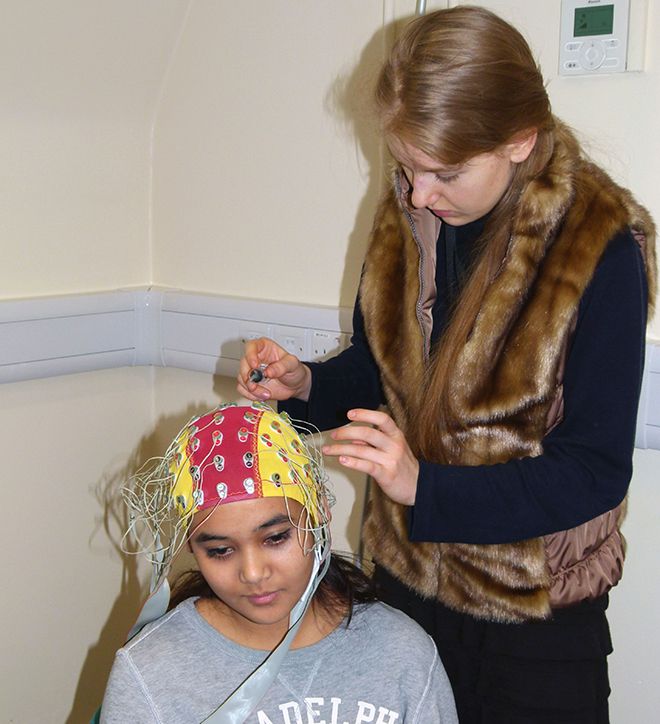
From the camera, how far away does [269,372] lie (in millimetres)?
1562

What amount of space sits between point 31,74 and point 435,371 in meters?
1.18

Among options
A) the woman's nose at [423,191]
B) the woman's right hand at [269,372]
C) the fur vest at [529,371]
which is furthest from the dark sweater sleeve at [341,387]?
the woman's nose at [423,191]

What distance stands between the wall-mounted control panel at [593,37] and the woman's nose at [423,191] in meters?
0.49

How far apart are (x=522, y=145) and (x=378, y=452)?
47 cm

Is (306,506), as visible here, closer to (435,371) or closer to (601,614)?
(435,371)

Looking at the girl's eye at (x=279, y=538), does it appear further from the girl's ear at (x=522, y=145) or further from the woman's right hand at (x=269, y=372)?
the girl's ear at (x=522, y=145)

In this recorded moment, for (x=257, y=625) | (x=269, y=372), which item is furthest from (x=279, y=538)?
(x=269, y=372)

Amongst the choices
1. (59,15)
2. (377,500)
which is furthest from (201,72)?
(377,500)

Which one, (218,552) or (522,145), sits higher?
(522,145)

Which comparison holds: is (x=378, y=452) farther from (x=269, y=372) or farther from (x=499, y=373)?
(x=269, y=372)

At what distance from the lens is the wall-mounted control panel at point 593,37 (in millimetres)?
1659

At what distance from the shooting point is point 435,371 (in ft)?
4.84

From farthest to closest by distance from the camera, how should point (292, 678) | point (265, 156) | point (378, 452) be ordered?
point (265, 156), point (292, 678), point (378, 452)

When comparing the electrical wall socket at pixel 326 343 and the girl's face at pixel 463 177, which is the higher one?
the girl's face at pixel 463 177
